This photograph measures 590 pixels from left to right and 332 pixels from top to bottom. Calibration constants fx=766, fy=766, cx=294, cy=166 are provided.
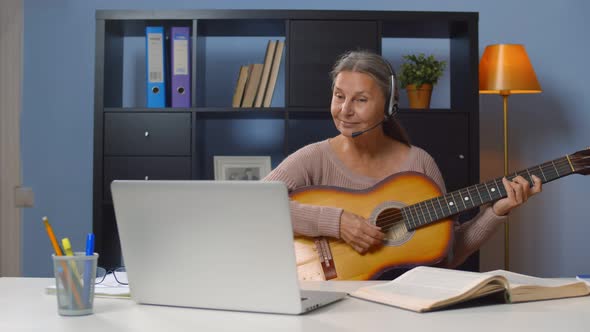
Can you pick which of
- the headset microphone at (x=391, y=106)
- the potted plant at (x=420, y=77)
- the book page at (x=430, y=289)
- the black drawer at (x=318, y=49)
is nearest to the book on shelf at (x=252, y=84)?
the black drawer at (x=318, y=49)

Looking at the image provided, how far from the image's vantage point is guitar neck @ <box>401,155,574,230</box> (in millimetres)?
2105

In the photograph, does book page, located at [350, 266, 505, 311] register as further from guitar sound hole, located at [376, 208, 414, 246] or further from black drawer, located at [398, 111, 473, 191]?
black drawer, located at [398, 111, 473, 191]

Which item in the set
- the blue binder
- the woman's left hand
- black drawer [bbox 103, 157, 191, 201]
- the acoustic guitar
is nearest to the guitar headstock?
the acoustic guitar

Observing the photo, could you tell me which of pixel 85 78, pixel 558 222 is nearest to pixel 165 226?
pixel 85 78

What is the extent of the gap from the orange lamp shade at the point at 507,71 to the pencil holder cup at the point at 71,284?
229 cm

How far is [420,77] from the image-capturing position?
3129 mm

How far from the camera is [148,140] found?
315 centimetres

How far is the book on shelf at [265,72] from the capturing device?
3145mm

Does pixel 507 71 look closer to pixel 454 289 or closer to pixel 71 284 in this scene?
pixel 454 289

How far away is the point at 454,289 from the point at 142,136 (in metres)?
2.12

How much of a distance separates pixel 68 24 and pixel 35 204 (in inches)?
32.2

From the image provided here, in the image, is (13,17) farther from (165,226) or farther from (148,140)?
(165,226)

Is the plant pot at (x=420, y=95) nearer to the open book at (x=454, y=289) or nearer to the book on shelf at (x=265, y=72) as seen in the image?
the book on shelf at (x=265, y=72)

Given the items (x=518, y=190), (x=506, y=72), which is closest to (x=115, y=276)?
(x=518, y=190)
